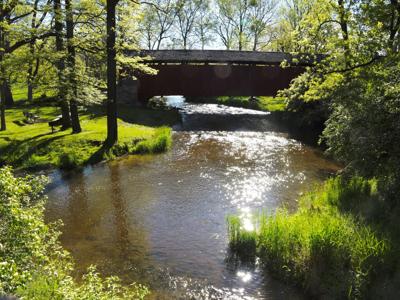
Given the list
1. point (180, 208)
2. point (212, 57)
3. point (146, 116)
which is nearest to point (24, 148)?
point (180, 208)

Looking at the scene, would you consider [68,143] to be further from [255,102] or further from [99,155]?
[255,102]

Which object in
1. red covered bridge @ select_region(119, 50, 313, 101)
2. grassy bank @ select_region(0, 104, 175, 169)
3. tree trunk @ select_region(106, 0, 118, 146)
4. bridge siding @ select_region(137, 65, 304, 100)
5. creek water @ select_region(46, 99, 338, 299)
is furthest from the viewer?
bridge siding @ select_region(137, 65, 304, 100)

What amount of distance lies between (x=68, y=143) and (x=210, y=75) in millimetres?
18992

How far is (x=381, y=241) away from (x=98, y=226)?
7624 millimetres

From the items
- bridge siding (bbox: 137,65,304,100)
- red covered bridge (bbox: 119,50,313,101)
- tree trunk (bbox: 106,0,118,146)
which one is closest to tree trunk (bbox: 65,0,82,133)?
tree trunk (bbox: 106,0,118,146)

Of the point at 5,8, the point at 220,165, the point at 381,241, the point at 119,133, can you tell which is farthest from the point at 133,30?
the point at 381,241

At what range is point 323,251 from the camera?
26.1 ft

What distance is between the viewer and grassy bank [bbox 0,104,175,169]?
56.0 ft

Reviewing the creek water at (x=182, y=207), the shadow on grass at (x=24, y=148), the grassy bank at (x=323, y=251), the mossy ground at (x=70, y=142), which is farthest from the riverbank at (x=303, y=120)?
the grassy bank at (x=323, y=251)

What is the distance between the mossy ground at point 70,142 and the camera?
56.0ft

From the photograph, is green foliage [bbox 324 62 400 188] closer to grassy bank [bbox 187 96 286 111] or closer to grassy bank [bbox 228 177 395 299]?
grassy bank [bbox 228 177 395 299]

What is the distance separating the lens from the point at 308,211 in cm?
1068

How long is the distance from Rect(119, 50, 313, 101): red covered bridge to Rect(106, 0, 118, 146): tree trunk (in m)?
14.0

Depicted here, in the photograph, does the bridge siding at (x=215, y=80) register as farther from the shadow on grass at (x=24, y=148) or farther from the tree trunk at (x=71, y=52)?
the shadow on grass at (x=24, y=148)
